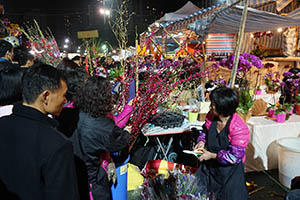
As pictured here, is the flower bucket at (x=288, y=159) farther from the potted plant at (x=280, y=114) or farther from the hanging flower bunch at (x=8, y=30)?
the hanging flower bunch at (x=8, y=30)

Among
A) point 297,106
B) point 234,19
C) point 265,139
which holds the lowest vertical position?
point 265,139

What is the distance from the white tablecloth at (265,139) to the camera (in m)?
3.12

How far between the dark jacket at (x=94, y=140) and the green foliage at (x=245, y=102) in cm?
202

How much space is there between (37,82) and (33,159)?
1.29 feet

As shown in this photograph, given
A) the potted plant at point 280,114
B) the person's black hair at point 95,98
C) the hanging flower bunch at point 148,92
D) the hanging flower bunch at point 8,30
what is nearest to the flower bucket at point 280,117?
the potted plant at point 280,114

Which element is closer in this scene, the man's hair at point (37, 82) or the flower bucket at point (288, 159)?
the man's hair at point (37, 82)

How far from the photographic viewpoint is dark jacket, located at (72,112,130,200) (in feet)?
→ 5.44

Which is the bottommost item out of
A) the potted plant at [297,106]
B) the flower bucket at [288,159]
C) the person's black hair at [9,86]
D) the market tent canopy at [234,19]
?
the flower bucket at [288,159]

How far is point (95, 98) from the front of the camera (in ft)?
5.52

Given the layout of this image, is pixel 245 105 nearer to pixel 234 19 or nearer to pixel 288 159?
pixel 288 159

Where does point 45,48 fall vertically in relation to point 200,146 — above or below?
above

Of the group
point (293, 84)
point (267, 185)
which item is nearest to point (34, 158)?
point (267, 185)

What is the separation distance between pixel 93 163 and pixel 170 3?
25.0 m

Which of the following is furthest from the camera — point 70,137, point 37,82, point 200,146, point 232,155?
point 200,146
